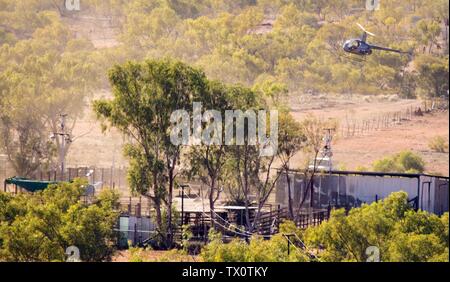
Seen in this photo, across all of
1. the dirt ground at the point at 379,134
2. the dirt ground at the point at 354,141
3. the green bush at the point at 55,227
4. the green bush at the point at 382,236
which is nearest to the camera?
the green bush at the point at 55,227

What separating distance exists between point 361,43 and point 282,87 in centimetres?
1021

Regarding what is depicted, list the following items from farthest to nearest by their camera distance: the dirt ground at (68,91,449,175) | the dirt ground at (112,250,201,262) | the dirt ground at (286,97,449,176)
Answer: the dirt ground at (68,91,449,175), the dirt ground at (286,97,449,176), the dirt ground at (112,250,201,262)

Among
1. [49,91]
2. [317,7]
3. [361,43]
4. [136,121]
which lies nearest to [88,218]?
[136,121]

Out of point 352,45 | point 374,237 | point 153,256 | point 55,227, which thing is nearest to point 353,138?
point 352,45

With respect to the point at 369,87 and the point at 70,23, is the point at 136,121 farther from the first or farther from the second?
the point at 70,23

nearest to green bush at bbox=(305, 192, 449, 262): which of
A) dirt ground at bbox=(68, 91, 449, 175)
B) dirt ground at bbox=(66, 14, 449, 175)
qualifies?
dirt ground at bbox=(66, 14, 449, 175)

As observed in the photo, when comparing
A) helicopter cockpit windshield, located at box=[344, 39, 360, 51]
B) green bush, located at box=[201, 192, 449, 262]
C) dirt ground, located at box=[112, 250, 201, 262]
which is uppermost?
helicopter cockpit windshield, located at box=[344, 39, 360, 51]

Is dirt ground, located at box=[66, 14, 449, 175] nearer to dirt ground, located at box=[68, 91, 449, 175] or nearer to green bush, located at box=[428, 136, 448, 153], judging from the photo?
dirt ground, located at box=[68, 91, 449, 175]

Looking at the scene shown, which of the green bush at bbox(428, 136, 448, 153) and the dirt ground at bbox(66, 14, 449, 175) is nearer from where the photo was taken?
the dirt ground at bbox(66, 14, 449, 175)

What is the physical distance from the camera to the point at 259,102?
6022 cm

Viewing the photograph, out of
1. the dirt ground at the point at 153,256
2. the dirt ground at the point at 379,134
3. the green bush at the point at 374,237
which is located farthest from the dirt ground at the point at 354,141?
the green bush at the point at 374,237

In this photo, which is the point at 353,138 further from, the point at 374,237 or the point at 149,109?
the point at 374,237

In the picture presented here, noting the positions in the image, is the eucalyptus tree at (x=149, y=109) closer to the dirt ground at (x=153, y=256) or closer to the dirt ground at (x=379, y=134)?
the dirt ground at (x=153, y=256)
